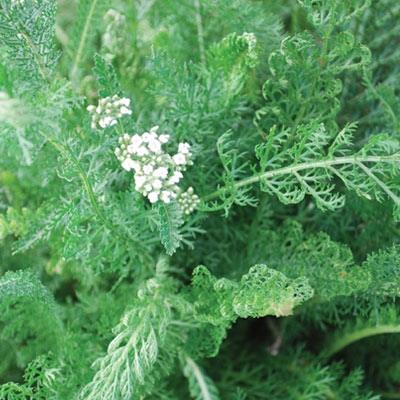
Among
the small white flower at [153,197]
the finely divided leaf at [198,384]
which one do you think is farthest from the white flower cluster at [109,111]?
the finely divided leaf at [198,384]

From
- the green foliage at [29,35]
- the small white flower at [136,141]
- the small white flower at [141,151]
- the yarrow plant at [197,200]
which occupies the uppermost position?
the green foliage at [29,35]

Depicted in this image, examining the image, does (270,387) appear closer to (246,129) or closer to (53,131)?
(246,129)

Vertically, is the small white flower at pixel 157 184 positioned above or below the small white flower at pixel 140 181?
below

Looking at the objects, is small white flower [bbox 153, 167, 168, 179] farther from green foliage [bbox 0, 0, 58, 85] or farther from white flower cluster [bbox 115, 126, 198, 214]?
green foliage [bbox 0, 0, 58, 85]

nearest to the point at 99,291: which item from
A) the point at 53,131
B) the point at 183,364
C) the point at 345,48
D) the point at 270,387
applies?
the point at 183,364

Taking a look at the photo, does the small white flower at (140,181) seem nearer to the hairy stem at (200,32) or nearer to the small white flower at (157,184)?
the small white flower at (157,184)

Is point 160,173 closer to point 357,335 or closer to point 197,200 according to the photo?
point 197,200
